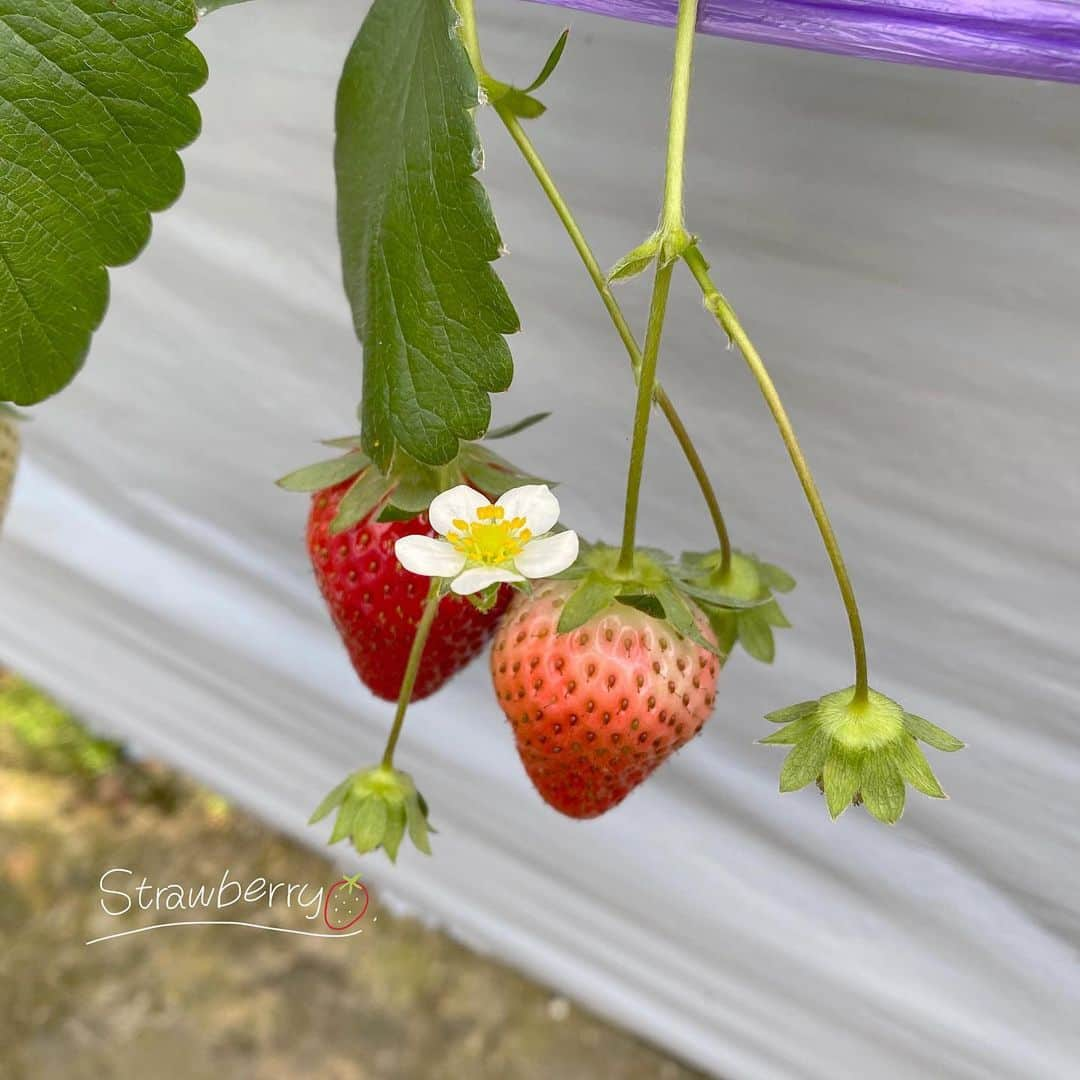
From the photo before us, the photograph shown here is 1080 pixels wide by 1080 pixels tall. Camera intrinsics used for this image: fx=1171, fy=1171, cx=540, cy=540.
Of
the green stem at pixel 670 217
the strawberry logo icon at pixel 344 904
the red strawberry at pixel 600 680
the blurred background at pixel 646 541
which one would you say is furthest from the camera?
the strawberry logo icon at pixel 344 904

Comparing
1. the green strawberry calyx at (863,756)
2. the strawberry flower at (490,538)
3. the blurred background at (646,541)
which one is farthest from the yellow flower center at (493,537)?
the blurred background at (646,541)

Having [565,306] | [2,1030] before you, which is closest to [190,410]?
[565,306]

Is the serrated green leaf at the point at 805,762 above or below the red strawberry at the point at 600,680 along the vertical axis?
above

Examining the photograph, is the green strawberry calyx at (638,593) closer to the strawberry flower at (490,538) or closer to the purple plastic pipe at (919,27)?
the strawberry flower at (490,538)

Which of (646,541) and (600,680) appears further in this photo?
(646,541)

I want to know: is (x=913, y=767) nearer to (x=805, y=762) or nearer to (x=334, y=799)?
(x=805, y=762)

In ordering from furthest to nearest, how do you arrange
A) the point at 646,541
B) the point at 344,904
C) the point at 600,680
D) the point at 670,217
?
the point at 344,904 → the point at 646,541 → the point at 600,680 → the point at 670,217

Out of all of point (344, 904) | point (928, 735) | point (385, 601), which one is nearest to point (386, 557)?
point (385, 601)

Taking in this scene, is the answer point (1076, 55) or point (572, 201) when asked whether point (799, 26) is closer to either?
point (1076, 55)
